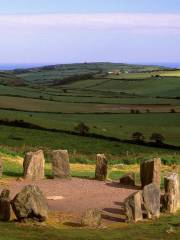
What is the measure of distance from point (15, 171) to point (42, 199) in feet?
38.8

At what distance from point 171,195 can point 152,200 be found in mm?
1483

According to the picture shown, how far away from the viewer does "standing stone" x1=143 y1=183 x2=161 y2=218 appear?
75.2ft

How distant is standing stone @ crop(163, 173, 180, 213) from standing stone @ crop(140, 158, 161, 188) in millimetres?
3293

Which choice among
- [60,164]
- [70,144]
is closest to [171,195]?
[60,164]

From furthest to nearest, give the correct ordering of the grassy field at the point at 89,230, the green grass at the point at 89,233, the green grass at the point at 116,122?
the green grass at the point at 116,122
the grassy field at the point at 89,230
the green grass at the point at 89,233

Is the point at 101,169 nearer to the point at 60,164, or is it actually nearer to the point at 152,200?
the point at 60,164

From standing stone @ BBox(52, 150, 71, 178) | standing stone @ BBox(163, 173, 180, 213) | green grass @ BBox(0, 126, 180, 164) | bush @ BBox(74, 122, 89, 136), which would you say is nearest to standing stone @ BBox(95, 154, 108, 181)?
standing stone @ BBox(52, 150, 71, 178)

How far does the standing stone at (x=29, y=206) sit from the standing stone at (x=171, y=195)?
567 centimetres

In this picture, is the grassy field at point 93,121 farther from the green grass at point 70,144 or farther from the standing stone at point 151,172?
the standing stone at point 151,172

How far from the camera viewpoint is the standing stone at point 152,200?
75.2 ft

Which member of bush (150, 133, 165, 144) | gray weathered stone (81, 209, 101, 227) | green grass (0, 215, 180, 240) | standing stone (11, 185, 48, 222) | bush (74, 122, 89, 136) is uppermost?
bush (74, 122, 89, 136)

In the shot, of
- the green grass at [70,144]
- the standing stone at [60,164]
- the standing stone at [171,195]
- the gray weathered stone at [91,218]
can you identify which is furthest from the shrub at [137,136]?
the gray weathered stone at [91,218]

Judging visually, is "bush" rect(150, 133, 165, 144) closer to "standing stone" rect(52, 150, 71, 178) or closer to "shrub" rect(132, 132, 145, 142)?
"shrub" rect(132, 132, 145, 142)

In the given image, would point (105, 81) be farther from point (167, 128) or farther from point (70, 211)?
point (70, 211)
